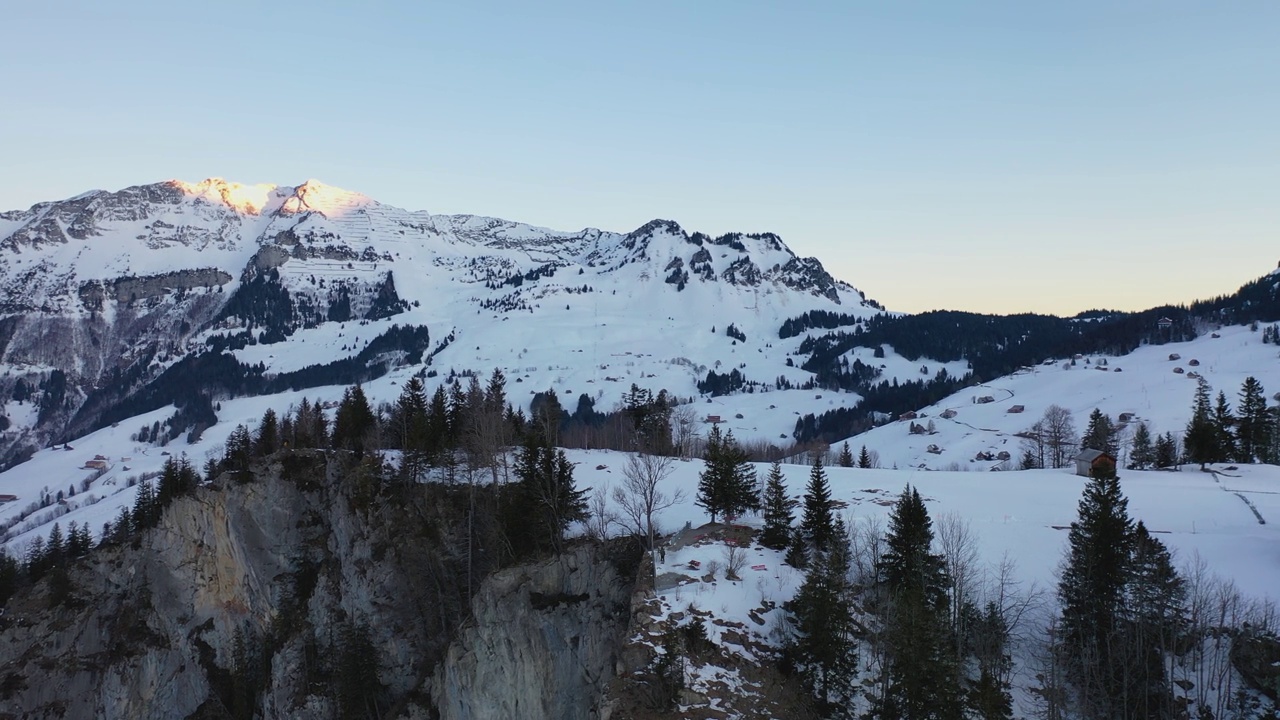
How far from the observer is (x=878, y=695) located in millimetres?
29344

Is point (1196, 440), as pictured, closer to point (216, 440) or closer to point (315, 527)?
point (315, 527)

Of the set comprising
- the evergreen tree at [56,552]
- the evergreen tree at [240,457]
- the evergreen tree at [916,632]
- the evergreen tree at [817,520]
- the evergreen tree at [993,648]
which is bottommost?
the evergreen tree at [56,552]

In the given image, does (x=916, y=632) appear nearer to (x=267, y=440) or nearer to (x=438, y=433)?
(x=438, y=433)

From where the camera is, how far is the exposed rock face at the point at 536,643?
126ft

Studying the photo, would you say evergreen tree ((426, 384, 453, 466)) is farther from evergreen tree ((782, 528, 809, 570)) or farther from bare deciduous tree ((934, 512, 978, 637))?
bare deciduous tree ((934, 512, 978, 637))

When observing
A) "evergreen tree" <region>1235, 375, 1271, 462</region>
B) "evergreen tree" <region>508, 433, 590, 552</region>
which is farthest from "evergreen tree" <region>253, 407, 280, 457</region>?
"evergreen tree" <region>1235, 375, 1271, 462</region>

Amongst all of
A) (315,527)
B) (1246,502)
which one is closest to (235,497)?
(315,527)

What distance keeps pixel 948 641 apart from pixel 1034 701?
5.07m

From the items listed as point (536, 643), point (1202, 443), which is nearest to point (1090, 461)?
point (1202, 443)

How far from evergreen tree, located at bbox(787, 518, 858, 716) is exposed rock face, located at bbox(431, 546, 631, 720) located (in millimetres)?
12573

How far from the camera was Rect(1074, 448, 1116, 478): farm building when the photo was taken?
58625 millimetres

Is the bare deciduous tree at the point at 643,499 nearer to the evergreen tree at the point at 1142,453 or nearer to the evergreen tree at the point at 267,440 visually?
the evergreen tree at the point at 267,440

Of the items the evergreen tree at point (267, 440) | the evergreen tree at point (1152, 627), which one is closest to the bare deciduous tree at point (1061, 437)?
the evergreen tree at point (1152, 627)

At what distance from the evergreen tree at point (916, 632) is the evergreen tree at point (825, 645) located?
1692 mm
